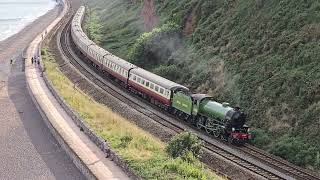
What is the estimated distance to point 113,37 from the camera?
73.4 meters

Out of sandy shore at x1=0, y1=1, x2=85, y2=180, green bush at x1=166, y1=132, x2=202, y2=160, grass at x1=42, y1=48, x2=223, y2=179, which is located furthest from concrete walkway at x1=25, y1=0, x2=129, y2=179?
green bush at x1=166, y1=132, x2=202, y2=160

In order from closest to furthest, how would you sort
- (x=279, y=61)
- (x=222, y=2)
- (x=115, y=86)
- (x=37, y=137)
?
1. (x=37, y=137)
2. (x=279, y=61)
3. (x=115, y=86)
4. (x=222, y=2)

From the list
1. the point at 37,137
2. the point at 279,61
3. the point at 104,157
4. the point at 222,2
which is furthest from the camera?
the point at 222,2

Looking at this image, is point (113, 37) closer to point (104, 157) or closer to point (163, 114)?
point (163, 114)

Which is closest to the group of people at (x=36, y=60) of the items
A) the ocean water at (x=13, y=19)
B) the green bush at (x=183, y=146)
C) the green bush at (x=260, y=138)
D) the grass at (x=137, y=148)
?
the grass at (x=137, y=148)

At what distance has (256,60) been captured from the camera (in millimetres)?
38875

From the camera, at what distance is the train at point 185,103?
1242 inches

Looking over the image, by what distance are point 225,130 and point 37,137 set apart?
1206cm

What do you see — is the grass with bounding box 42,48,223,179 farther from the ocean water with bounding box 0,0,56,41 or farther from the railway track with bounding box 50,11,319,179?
the ocean water with bounding box 0,0,56,41

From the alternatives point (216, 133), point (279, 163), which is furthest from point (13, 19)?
point (279, 163)

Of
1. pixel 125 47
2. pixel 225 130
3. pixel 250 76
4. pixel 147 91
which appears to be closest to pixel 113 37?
pixel 125 47

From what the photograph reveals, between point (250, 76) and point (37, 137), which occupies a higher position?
point (250, 76)

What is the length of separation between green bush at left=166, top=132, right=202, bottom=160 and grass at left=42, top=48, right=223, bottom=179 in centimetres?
44

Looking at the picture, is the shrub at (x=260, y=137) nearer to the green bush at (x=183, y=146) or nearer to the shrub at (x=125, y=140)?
the green bush at (x=183, y=146)
